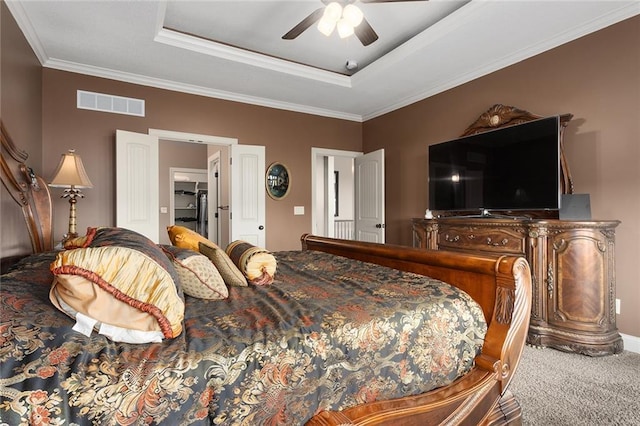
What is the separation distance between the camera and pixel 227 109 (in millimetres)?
4512

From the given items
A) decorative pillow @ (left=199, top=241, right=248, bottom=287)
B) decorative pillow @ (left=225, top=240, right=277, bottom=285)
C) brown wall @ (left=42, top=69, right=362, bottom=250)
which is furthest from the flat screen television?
decorative pillow @ (left=199, top=241, right=248, bottom=287)

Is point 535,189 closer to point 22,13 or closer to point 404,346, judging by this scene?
point 404,346

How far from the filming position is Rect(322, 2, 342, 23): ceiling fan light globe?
7.48 ft

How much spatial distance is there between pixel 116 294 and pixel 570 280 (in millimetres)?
3096

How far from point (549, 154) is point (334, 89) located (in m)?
2.61

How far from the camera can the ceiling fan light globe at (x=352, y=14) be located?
7.52 ft

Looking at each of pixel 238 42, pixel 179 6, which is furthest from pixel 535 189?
pixel 179 6

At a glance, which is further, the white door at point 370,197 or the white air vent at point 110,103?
the white door at point 370,197

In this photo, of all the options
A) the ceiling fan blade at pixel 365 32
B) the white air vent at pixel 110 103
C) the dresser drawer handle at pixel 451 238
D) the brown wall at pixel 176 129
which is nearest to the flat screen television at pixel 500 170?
the dresser drawer handle at pixel 451 238

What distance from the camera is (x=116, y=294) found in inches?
37.1

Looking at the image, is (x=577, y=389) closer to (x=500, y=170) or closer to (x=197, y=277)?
(x=500, y=170)

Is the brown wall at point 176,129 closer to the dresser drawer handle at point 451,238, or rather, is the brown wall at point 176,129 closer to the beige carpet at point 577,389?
the dresser drawer handle at point 451,238

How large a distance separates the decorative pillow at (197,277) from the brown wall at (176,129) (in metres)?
2.96

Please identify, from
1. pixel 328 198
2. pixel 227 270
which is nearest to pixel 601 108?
pixel 227 270
